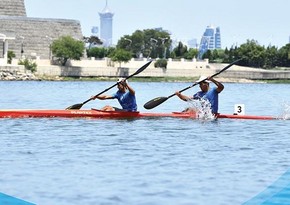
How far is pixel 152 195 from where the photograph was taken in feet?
55.4

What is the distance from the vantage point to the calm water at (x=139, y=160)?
17062 millimetres

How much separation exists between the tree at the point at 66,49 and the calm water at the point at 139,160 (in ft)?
337

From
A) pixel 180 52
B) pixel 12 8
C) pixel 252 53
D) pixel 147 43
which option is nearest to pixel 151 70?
pixel 252 53

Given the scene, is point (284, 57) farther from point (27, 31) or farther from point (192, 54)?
point (27, 31)

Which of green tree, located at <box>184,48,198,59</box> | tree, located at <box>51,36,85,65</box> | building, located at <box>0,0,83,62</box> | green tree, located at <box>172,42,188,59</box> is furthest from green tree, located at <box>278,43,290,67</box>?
tree, located at <box>51,36,85,65</box>

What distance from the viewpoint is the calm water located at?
17062 mm

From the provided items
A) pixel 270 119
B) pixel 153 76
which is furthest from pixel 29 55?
pixel 270 119

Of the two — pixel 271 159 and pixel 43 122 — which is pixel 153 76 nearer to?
pixel 43 122

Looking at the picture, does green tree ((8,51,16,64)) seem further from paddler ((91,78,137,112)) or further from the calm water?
paddler ((91,78,137,112))

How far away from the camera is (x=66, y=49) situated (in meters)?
134

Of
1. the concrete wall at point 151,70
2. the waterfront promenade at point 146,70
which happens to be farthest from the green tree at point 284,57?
the concrete wall at point 151,70

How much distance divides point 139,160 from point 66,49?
11369 centimetres

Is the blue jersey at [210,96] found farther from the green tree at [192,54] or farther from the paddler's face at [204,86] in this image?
the green tree at [192,54]

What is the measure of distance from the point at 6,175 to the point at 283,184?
542cm
